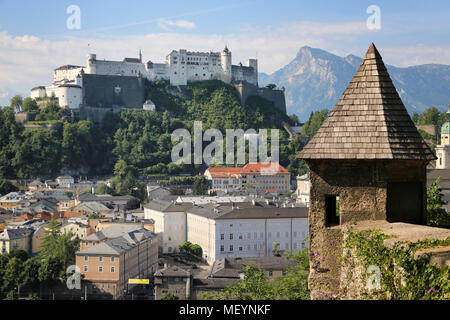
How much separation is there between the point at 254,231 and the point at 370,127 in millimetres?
43282

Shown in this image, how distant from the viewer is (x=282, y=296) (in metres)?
15.7

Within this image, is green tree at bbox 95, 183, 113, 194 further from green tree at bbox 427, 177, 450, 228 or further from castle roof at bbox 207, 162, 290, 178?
green tree at bbox 427, 177, 450, 228

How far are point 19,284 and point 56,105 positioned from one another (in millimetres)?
55955

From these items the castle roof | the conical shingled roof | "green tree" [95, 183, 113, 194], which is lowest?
"green tree" [95, 183, 113, 194]

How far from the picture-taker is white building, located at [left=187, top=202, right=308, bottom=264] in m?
49.4

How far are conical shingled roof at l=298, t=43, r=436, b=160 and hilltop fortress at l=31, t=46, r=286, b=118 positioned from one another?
87431 millimetres

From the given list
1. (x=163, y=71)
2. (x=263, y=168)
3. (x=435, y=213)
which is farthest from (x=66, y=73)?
(x=435, y=213)

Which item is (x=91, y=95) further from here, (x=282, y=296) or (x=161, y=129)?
(x=282, y=296)

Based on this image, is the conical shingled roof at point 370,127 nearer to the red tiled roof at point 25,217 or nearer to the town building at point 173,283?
the town building at point 173,283

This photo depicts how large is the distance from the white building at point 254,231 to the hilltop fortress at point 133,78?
4837 centimetres

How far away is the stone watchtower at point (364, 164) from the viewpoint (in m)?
7.01

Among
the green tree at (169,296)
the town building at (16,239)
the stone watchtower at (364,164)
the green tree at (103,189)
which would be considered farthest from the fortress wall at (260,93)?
the stone watchtower at (364,164)

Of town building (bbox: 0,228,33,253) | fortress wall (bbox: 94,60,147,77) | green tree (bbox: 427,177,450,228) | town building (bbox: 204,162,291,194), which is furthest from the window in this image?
fortress wall (bbox: 94,60,147,77)

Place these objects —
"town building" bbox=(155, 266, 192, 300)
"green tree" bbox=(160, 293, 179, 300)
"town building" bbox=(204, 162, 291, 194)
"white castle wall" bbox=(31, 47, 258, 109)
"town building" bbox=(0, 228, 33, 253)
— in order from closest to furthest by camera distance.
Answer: "green tree" bbox=(160, 293, 179, 300) → "town building" bbox=(155, 266, 192, 300) → "town building" bbox=(0, 228, 33, 253) → "town building" bbox=(204, 162, 291, 194) → "white castle wall" bbox=(31, 47, 258, 109)
